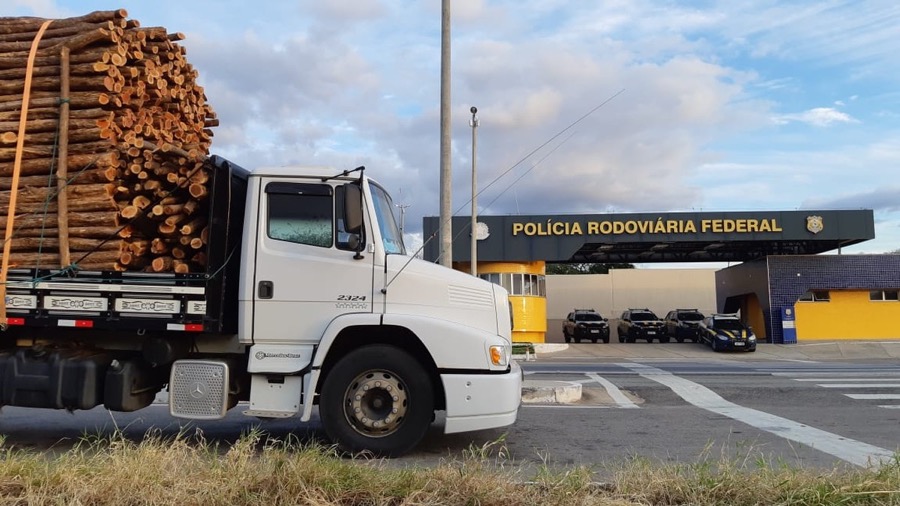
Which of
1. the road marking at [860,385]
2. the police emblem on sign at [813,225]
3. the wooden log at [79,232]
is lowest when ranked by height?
the road marking at [860,385]

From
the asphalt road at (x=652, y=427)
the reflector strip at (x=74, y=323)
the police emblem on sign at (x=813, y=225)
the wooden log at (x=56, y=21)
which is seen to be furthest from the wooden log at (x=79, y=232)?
the police emblem on sign at (x=813, y=225)

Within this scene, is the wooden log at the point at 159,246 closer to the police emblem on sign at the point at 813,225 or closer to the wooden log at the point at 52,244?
the wooden log at the point at 52,244

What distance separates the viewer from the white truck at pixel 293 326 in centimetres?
636

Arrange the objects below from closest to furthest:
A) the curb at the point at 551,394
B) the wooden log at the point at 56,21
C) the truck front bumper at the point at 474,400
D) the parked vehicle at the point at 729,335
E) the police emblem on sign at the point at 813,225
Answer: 1. the truck front bumper at the point at 474,400
2. the wooden log at the point at 56,21
3. the curb at the point at 551,394
4. the parked vehicle at the point at 729,335
5. the police emblem on sign at the point at 813,225

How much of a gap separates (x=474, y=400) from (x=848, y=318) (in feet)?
105

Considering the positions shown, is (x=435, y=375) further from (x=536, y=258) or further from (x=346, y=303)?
(x=536, y=258)

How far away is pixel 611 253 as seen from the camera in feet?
117

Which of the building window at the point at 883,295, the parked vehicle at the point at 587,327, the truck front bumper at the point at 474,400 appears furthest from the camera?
the parked vehicle at the point at 587,327

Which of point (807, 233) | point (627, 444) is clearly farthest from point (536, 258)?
point (627, 444)

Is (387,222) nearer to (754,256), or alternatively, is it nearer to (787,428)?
(787,428)

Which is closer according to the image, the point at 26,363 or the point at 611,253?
the point at 26,363

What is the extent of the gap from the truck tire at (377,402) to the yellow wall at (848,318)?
30.7 meters

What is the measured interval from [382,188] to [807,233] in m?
27.3

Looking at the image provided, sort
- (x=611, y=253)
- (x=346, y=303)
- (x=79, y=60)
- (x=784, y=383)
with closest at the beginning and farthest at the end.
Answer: (x=346, y=303) → (x=79, y=60) → (x=784, y=383) → (x=611, y=253)
